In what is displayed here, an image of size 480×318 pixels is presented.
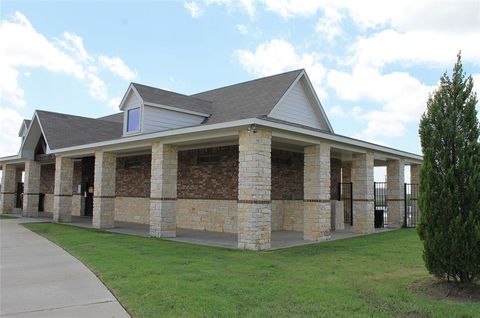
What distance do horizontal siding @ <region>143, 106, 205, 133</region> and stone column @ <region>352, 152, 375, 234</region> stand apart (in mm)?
7069

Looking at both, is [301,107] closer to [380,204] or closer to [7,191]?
[380,204]

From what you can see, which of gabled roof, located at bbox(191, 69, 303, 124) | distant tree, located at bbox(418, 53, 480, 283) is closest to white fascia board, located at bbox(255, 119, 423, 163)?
gabled roof, located at bbox(191, 69, 303, 124)

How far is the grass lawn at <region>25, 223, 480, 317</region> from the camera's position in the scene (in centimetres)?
552

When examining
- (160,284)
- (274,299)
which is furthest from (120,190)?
(274,299)

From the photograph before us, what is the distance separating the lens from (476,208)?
21.2ft

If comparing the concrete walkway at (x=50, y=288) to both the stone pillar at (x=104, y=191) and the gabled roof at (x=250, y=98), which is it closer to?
the stone pillar at (x=104, y=191)

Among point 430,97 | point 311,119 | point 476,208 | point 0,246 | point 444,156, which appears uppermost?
point 311,119

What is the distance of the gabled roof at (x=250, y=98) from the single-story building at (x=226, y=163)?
0.07 metres

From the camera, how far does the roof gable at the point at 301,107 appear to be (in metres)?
16.1

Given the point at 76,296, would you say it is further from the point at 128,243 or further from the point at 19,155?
the point at 19,155

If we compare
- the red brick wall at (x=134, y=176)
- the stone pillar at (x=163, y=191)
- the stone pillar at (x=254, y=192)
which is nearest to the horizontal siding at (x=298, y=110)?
the stone pillar at (x=163, y=191)

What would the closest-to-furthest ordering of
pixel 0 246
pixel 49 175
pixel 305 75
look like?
pixel 0 246
pixel 305 75
pixel 49 175

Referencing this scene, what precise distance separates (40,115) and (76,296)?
17.9 meters

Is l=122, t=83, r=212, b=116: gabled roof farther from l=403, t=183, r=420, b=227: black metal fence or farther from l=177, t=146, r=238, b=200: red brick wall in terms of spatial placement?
l=403, t=183, r=420, b=227: black metal fence
